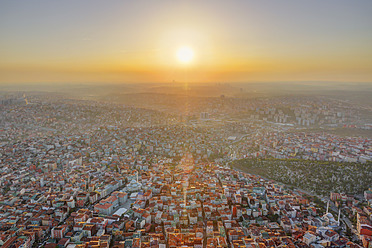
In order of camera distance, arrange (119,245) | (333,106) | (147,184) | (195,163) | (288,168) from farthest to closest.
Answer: (333,106)
(195,163)
(288,168)
(147,184)
(119,245)

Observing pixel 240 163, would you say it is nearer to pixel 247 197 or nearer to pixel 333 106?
pixel 247 197

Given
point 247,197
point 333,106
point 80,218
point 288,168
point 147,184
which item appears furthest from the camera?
point 333,106

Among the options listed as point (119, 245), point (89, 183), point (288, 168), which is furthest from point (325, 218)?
point (89, 183)

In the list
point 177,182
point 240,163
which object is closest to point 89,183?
point 177,182

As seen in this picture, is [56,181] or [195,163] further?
[195,163]

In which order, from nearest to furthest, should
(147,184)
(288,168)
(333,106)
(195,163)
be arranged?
(147,184) < (288,168) < (195,163) < (333,106)

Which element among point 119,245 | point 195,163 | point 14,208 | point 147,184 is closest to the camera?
point 119,245

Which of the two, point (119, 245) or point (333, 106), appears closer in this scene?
point (119, 245)

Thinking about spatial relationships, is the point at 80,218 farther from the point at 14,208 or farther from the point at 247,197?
the point at 247,197

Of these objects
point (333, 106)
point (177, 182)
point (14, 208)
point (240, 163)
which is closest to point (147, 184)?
point (177, 182)
